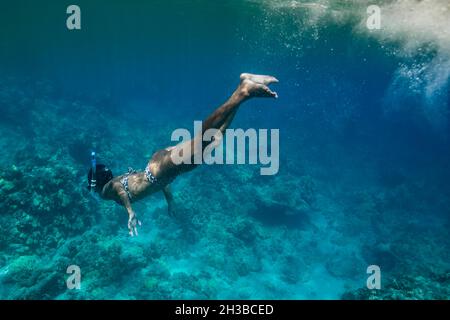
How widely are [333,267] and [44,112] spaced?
2297 cm

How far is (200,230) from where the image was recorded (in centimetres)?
1512

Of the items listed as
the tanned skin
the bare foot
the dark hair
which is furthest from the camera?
the dark hair

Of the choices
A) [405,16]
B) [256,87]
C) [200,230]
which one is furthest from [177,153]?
[405,16]

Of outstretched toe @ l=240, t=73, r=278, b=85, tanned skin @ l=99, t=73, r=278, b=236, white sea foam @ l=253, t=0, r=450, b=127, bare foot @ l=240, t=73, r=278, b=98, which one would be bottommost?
tanned skin @ l=99, t=73, r=278, b=236

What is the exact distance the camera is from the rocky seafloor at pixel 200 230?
11234 mm

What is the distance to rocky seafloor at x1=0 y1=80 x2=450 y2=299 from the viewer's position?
11.2 m

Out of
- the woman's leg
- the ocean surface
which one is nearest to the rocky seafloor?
the ocean surface

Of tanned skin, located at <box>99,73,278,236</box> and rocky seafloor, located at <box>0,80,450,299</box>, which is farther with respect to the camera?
rocky seafloor, located at <box>0,80,450,299</box>

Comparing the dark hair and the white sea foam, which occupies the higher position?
the white sea foam

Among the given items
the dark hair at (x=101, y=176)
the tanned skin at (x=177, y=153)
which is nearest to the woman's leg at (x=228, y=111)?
the tanned skin at (x=177, y=153)

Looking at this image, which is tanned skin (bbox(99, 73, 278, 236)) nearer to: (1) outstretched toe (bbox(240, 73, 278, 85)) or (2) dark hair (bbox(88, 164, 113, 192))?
(1) outstretched toe (bbox(240, 73, 278, 85))

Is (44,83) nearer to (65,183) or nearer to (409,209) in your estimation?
(65,183)

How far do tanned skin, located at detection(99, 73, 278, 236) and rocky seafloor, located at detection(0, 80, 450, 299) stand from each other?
5.37m

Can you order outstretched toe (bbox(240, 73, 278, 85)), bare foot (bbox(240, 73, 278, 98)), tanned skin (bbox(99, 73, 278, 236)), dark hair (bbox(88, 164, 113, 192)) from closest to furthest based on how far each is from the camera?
bare foot (bbox(240, 73, 278, 98))
tanned skin (bbox(99, 73, 278, 236))
outstretched toe (bbox(240, 73, 278, 85))
dark hair (bbox(88, 164, 113, 192))
